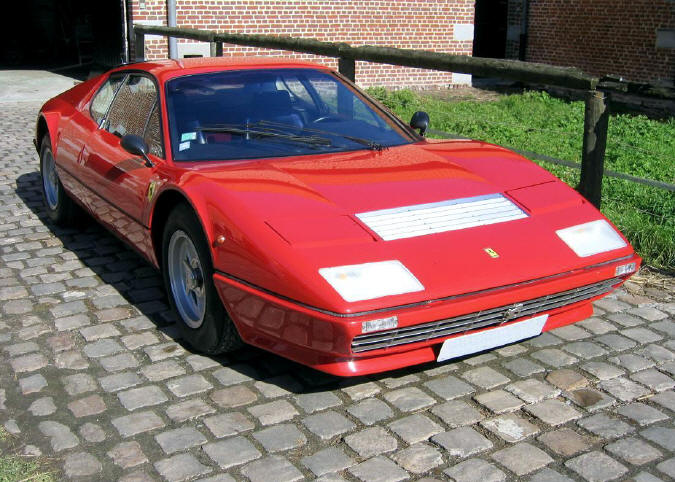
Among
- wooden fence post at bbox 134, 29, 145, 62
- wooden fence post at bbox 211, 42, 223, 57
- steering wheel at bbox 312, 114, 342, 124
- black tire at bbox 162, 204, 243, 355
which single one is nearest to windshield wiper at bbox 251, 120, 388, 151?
steering wheel at bbox 312, 114, 342, 124

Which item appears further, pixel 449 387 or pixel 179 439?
pixel 449 387

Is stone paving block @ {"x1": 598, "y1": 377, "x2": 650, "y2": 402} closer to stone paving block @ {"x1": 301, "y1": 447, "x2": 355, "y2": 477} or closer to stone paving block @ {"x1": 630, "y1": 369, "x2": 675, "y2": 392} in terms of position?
stone paving block @ {"x1": 630, "y1": 369, "x2": 675, "y2": 392}

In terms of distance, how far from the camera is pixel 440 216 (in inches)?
154

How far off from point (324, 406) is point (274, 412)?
22 centimetres

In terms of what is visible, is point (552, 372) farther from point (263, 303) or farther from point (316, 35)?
point (316, 35)

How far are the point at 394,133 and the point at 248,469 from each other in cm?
244

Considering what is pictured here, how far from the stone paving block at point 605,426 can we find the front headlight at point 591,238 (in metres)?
0.75

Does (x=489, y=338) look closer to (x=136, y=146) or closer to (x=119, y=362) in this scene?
(x=119, y=362)

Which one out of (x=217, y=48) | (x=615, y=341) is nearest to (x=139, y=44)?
(x=217, y=48)

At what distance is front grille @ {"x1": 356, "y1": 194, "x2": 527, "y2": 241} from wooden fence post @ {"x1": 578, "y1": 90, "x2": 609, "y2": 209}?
5.23ft

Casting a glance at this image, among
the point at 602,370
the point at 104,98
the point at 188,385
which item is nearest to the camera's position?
the point at 188,385

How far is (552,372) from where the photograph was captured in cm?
402

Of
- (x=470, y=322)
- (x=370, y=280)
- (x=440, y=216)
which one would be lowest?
(x=470, y=322)

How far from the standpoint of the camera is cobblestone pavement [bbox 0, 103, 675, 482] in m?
3.25
